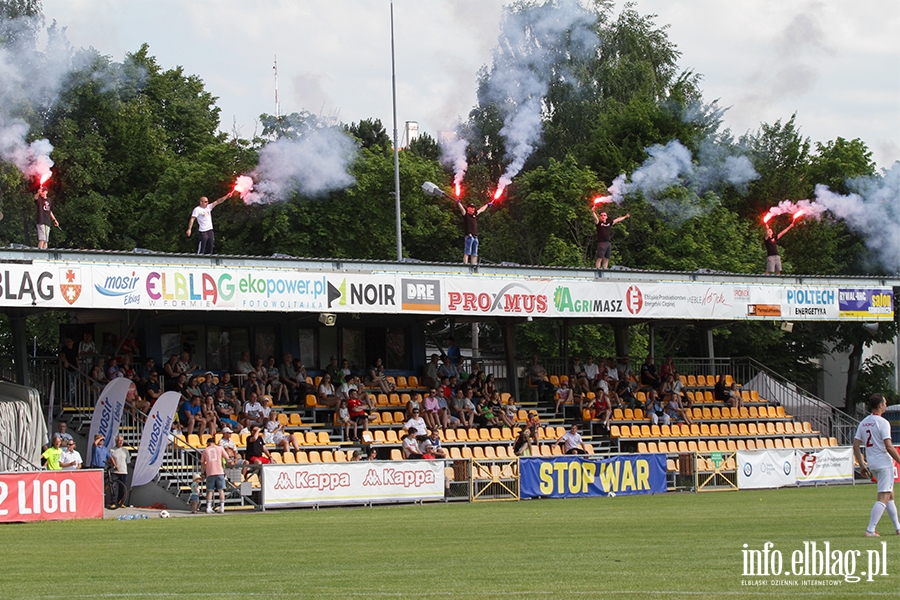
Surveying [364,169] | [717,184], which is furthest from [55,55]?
[717,184]

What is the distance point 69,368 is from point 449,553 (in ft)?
58.4

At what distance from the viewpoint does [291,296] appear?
92.7ft

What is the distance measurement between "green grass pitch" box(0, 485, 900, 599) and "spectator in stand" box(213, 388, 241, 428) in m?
5.57

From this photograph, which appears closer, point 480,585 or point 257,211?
point 480,585

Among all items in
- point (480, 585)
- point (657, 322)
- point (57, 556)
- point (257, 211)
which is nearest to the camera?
point (480, 585)

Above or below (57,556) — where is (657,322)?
above

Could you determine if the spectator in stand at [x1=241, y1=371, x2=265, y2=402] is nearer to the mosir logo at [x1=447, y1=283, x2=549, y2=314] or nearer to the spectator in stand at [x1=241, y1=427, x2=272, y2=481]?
the spectator in stand at [x1=241, y1=427, x2=272, y2=481]

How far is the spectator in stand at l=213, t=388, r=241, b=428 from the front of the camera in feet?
91.2

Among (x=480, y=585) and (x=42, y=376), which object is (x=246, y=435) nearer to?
(x=42, y=376)

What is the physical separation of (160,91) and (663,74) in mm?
24153

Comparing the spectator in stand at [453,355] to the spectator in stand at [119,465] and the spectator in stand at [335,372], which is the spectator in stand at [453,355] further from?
the spectator in stand at [119,465]

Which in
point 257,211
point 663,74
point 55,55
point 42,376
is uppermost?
point 663,74

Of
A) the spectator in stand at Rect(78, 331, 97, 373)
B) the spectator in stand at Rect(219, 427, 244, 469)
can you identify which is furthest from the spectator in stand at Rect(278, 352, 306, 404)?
the spectator in stand at Rect(219, 427, 244, 469)

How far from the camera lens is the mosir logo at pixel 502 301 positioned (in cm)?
3066
